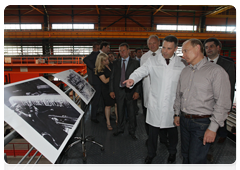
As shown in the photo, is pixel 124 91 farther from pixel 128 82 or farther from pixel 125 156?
pixel 125 156

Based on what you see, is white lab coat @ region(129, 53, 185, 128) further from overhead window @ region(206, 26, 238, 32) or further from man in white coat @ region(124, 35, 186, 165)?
overhead window @ region(206, 26, 238, 32)

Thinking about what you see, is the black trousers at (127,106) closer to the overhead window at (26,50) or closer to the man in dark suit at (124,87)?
the man in dark suit at (124,87)

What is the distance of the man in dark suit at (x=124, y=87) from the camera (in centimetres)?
301

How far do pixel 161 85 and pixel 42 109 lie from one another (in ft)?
5.13

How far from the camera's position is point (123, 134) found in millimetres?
3238

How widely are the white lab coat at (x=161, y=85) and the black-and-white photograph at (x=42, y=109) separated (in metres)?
1.06

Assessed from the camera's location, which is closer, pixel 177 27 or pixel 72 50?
pixel 72 50

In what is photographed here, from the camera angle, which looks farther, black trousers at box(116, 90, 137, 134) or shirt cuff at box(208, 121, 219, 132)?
black trousers at box(116, 90, 137, 134)

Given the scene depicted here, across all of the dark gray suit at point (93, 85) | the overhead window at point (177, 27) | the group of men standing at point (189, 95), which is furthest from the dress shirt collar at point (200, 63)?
the overhead window at point (177, 27)

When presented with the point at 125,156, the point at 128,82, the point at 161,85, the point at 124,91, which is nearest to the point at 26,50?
the point at 124,91

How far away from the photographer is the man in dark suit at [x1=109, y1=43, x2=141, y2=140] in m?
3.01

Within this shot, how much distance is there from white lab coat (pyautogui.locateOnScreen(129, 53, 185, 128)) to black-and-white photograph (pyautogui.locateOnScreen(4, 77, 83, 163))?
1056mm

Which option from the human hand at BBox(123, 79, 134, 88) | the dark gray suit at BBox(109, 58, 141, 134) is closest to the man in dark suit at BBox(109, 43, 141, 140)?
the dark gray suit at BBox(109, 58, 141, 134)

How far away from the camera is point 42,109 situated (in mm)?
1117
